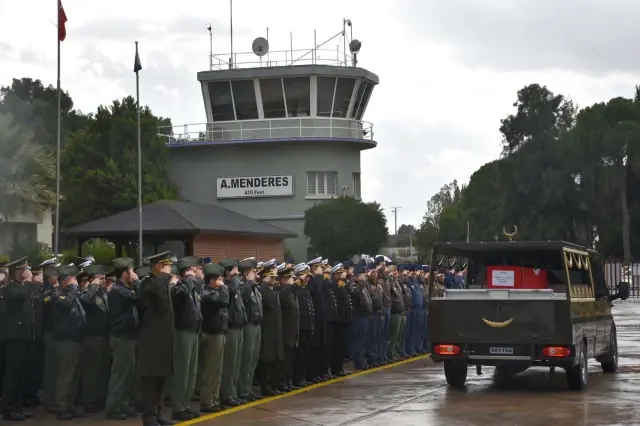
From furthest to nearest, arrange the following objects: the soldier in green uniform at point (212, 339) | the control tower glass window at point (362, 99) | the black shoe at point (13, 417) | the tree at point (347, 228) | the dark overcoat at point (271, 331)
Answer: the control tower glass window at point (362, 99) → the tree at point (347, 228) → the dark overcoat at point (271, 331) → the soldier in green uniform at point (212, 339) → the black shoe at point (13, 417)

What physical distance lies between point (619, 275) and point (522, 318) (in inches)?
2120

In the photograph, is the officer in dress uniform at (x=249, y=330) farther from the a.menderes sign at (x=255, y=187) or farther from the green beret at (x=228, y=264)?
the a.menderes sign at (x=255, y=187)

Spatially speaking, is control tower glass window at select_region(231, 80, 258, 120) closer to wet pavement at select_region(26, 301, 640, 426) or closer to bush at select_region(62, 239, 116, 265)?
bush at select_region(62, 239, 116, 265)

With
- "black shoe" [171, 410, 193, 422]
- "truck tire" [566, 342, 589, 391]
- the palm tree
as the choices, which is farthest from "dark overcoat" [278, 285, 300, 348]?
the palm tree

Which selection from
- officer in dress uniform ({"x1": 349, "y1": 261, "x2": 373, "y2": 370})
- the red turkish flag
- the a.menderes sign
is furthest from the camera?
the a.menderes sign

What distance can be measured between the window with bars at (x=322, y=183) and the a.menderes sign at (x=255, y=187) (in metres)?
1.11

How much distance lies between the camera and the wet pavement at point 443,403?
49.2 ft

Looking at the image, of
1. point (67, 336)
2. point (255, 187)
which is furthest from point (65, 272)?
point (255, 187)

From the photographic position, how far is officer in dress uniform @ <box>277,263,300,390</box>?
727 inches

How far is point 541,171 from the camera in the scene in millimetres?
81312

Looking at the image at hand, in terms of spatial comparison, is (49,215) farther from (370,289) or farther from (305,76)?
(370,289)

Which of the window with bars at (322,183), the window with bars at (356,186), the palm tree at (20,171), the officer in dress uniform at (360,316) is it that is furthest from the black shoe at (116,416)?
the window with bars at (356,186)

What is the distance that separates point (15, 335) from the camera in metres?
15.5

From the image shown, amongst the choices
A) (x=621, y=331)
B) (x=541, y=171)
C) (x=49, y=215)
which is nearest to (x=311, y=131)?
(x=49, y=215)
